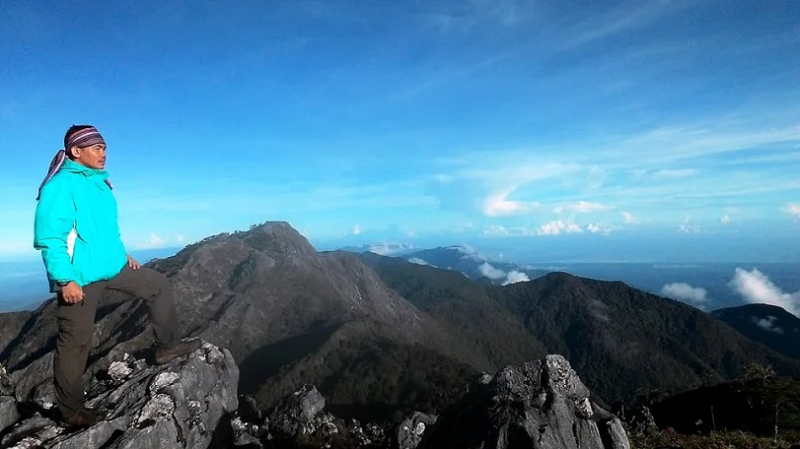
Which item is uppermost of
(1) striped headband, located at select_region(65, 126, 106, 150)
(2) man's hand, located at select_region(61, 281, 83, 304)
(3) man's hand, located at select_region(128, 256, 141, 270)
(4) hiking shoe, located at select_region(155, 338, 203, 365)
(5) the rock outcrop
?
(1) striped headband, located at select_region(65, 126, 106, 150)

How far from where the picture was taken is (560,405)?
11.0m

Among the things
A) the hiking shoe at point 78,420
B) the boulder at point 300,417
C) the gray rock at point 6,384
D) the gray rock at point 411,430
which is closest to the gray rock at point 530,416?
the gray rock at point 411,430

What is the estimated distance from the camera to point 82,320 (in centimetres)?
1012

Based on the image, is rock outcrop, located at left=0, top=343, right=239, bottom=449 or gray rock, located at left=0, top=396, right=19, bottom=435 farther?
gray rock, located at left=0, top=396, right=19, bottom=435

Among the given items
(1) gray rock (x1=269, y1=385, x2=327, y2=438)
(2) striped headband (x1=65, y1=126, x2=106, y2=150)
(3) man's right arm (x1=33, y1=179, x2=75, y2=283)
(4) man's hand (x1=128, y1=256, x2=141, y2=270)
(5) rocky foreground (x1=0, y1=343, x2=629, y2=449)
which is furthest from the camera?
(1) gray rock (x1=269, y1=385, x2=327, y2=438)

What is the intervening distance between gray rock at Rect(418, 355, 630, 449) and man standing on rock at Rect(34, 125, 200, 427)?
322 inches

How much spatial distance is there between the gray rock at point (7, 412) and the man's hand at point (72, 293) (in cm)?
495

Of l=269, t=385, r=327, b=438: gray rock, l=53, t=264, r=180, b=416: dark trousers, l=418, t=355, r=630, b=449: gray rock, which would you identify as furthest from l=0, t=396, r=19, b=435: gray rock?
l=269, t=385, r=327, b=438: gray rock

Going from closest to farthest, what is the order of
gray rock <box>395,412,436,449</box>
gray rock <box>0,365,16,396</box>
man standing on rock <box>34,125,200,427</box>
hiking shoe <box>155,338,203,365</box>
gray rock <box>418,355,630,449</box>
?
1. man standing on rock <box>34,125,200,427</box>
2. gray rock <box>418,355,630,449</box>
3. hiking shoe <box>155,338,203,365</box>
4. gray rock <box>0,365,16,396</box>
5. gray rock <box>395,412,436,449</box>

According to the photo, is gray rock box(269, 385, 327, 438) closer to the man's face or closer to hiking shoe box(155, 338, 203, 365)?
hiking shoe box(155, 338, 203, 365)

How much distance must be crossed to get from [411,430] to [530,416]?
11.2 metres

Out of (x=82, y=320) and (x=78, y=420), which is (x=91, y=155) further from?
(x=78, y=420)

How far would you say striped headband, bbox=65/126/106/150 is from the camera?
32.7 feet

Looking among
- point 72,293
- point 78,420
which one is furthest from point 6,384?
point 72,293
